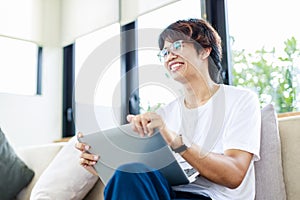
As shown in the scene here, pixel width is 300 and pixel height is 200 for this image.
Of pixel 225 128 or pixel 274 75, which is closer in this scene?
pixel 225 128

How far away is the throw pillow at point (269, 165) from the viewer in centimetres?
123

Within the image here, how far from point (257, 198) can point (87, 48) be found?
2345mm

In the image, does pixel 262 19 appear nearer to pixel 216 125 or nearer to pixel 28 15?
pixel 216 125

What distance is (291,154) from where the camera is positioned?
1265 millimetres

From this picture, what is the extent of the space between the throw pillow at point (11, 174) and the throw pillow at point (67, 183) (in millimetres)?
317

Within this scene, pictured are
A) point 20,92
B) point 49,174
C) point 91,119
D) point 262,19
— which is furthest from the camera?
point 20,92

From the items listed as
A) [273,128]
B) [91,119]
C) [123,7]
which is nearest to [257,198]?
[273,128]

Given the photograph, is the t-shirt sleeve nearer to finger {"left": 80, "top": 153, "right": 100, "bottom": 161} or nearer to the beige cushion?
the beige cushion

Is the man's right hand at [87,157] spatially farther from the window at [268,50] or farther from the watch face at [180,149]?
the window at [268,50]

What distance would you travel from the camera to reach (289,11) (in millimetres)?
1896

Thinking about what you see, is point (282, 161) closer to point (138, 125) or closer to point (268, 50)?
point (138, 125)

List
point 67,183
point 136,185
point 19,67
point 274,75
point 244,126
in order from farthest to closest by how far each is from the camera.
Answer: point 19,67 → point 274,75 → point 67,183 → point 244,126 → point 136,185

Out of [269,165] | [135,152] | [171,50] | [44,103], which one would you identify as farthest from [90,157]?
[44,103]

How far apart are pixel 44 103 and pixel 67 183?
168 centimetres
